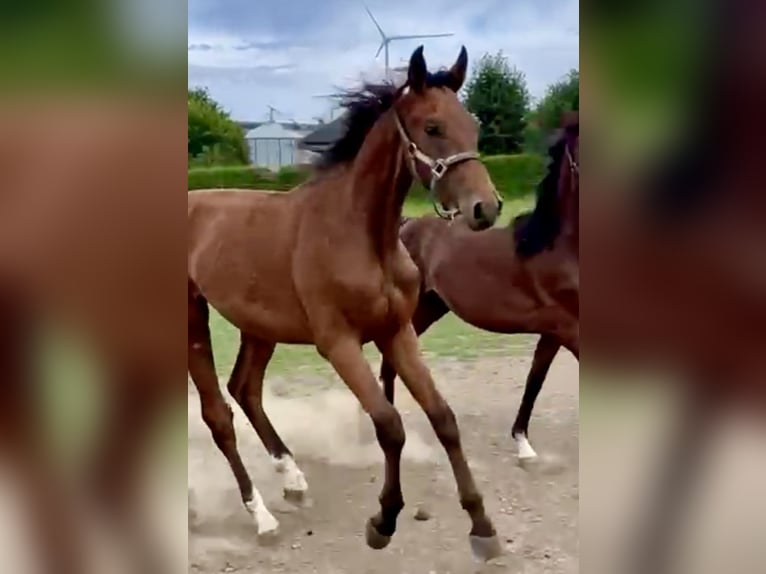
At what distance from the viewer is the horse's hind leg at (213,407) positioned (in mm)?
1392

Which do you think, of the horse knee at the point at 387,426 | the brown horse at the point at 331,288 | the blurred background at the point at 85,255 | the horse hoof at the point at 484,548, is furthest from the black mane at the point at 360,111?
the horse hoof at the point at 484,548

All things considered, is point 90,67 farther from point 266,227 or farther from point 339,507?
point 339,507

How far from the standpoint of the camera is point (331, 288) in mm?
1358

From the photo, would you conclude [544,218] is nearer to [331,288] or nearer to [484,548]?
[331,288]

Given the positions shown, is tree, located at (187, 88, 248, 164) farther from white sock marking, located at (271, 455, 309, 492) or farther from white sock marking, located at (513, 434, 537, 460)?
white sock marking, located at (513, 434, 537, 460)

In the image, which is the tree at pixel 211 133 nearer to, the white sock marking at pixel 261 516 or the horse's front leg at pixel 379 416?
the horse's front leg at pixel 379 416

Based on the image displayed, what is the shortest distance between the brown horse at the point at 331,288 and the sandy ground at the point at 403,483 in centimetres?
2

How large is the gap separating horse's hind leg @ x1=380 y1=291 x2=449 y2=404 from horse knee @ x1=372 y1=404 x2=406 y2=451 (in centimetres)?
3

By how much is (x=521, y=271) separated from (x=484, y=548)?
0.43 meters

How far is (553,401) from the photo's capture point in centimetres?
134

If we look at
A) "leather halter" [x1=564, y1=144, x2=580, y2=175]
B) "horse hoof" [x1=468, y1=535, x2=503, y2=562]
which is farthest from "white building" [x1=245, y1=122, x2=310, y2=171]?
"horse hoof" [x1=468, y1=535, x2=503, y2=562]

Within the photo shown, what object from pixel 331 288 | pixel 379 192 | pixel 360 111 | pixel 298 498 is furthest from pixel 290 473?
pixel 360 111

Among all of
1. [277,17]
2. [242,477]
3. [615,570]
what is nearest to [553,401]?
[615,570]

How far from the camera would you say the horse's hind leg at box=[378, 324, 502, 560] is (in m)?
1.36
